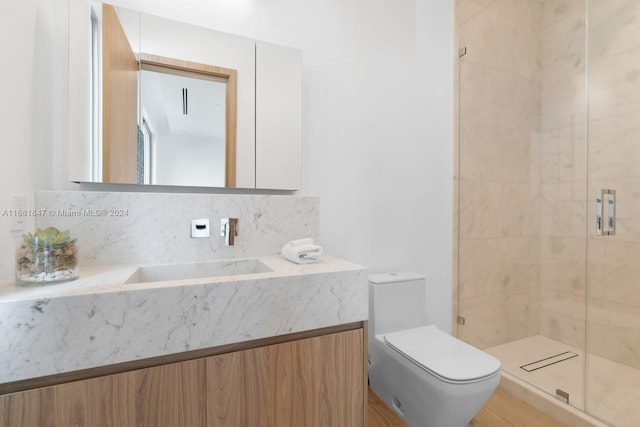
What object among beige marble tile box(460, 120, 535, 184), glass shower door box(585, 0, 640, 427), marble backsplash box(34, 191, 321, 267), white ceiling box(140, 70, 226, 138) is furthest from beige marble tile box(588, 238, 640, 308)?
white ceiling box(140, 70, 226, 138)

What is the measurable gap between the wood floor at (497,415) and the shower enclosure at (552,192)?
0.52 ft

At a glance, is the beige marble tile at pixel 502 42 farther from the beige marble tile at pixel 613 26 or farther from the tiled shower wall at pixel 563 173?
the beige marble tile at pixel 613 26

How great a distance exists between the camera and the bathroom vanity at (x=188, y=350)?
2.33 ft

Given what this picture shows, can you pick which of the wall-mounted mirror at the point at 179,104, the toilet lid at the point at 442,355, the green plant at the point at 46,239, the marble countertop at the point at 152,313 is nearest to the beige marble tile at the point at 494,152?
the toilet lid at the point at 442,355

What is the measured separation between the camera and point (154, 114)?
1284 millimetres

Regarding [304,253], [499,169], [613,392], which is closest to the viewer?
[304,253]

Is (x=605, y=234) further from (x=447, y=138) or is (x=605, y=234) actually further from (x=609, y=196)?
(x=447, y=138)

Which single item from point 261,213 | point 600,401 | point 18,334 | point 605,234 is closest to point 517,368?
point 600,401

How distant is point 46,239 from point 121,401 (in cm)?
52

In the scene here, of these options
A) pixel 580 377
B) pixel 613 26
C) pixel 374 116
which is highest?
pixel 613 26

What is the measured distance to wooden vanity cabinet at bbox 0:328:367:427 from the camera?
2.39ft

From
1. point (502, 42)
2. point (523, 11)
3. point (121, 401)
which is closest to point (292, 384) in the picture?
point (121, 401)

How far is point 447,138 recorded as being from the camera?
2.00m

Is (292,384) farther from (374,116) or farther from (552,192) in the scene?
(552,192)
